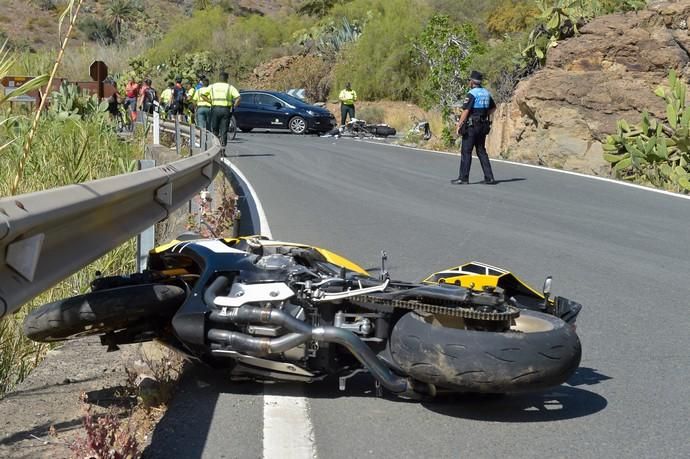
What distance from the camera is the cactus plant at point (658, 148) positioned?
53.5 ft

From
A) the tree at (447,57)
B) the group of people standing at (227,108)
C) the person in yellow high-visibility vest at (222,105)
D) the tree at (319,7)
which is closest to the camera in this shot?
the group of people standing at (227,108)

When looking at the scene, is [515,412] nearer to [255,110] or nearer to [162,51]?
[255,110]

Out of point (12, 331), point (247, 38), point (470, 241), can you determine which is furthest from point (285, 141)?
point (247, 38)

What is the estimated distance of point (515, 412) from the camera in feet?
16.2

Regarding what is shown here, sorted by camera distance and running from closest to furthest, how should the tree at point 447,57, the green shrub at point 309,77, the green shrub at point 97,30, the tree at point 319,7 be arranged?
the tree at point 447,57
the green shrub at point 309,77
the tree at point 319,7
the green shrub at point 97,30

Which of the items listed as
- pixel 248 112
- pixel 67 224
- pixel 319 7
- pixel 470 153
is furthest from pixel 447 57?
pixel 319 7

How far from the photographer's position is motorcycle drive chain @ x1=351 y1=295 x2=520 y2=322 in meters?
4.68

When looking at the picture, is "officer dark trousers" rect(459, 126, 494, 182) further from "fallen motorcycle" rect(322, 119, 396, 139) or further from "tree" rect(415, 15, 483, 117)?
"fallen motorcycle" rect(322, 119, 396, 139)

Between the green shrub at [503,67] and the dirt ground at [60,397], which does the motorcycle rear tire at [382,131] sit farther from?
the dirt ground at [60,397]

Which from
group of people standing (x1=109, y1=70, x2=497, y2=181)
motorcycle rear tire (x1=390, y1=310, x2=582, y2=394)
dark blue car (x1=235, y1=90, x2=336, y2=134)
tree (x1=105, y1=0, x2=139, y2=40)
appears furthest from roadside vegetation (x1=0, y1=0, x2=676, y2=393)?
dark blue car (x1=235, y1=90, x2=336, y2=134)

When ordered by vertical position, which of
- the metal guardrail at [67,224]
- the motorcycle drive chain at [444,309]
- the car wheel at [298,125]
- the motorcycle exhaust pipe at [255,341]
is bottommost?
the car wheel at [298,125]

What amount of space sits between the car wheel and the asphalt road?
15221 mm

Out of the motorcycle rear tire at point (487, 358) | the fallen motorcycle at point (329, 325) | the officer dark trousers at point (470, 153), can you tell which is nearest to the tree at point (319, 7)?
the officer dark trousers at point (470, 153)

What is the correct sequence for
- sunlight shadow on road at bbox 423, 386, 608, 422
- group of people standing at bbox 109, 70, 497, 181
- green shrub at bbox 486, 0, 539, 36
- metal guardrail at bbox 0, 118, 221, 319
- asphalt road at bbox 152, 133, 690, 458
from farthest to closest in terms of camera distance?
green shrub at bbox 486, 0, 539, 36 < group of people standing at bbox 109, 70, 497, 181 < sunlight shadow on road at bbox 423, 386, 608, 422 < asphalt road at bbox 152, 133, 690, 458 < metal guardrail at bbox 0, 118, 221, 319
